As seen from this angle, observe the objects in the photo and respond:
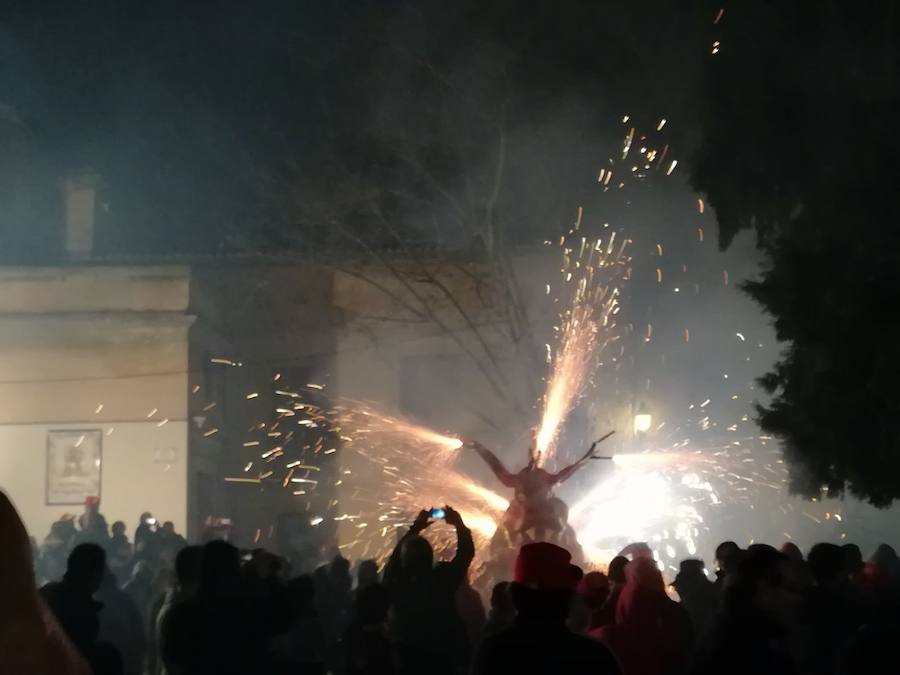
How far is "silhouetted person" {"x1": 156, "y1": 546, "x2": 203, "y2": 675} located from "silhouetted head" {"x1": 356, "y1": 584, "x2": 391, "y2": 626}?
0.80 m

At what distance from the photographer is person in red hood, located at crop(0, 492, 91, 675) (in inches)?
117

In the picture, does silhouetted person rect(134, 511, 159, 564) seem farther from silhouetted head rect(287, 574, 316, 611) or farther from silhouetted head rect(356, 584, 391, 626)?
silhouetted head rect(356, 584, 391, 626)

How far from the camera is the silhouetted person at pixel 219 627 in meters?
5.40

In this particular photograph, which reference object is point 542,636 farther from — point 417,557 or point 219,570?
point 417,557

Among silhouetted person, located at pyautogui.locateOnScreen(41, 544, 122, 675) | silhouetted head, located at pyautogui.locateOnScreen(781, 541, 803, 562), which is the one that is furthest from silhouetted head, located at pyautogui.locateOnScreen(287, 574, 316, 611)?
silhouetted head, located at pyautogui.locateOnScreen(781, 541, 803, 562)

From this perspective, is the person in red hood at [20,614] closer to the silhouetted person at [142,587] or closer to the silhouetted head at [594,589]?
the silhouetted head at [594,589]

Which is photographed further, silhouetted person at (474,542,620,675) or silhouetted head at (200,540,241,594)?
silhouetted head at (200,540,241,594)

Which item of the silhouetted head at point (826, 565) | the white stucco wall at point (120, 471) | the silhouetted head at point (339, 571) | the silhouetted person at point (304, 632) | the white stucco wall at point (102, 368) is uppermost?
the white stucco wall at point (102, 368)

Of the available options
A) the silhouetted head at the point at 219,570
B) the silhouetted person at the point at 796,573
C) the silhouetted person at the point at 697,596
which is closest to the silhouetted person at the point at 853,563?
the silhouetted person at the point at 796,573

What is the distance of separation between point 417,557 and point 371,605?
63 cm

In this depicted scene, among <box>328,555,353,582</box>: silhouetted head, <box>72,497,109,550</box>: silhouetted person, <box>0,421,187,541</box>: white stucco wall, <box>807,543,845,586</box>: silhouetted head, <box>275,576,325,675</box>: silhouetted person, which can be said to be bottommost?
<box>275,576,325,675</box>: silhouetted person

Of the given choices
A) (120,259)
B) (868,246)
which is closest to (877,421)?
(868,246)

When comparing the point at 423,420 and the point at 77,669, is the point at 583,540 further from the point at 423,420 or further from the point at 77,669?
the point at 77,669

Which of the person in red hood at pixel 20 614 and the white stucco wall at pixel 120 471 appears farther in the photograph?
the white stucco wall at pixel 120 471
